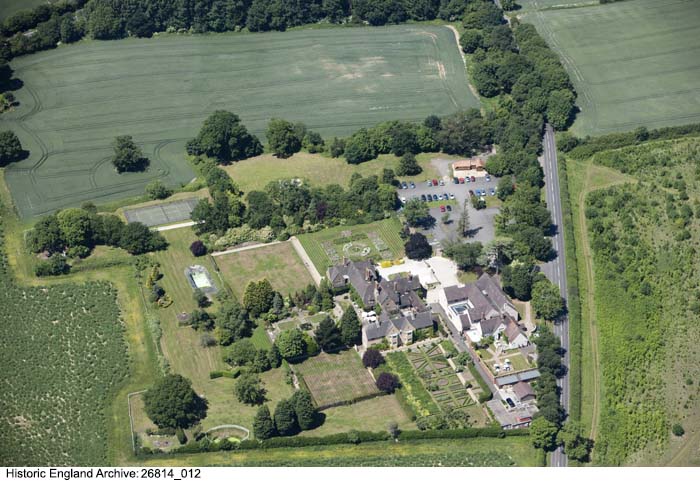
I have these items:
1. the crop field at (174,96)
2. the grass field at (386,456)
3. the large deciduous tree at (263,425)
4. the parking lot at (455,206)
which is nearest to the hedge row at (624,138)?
the parking lot at (455,206)

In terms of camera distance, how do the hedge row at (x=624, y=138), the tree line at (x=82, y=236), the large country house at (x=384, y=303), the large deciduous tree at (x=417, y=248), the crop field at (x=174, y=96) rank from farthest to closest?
the hedge row at (x=624, y=138)
the crop field at (x=174, y=96)
the tree line at (x=82, y=236)
the large deciduous tree at (x=417, y=248)
the large country house at (x=384, y=303)

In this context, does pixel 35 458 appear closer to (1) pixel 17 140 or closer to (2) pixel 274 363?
(2) pixel 274 363

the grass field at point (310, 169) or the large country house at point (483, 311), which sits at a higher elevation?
the large country house at point (483, 311)

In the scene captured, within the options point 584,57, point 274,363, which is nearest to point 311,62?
point 584,57

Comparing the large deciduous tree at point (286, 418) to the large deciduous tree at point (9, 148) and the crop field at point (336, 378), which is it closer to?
the crop field at point (336, 378)

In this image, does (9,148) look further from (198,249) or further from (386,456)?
(386,456)

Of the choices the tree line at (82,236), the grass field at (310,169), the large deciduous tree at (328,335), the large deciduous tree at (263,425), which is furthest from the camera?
the grass field at (310,169)

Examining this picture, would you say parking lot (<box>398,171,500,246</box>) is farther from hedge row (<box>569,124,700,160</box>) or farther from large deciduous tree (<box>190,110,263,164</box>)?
large deciduous tree (<box>190,110,263,164</box>)
